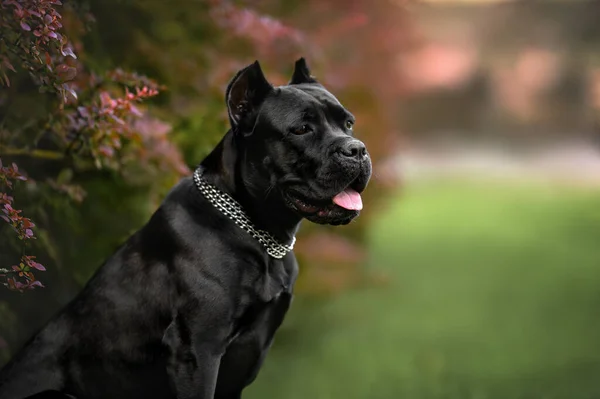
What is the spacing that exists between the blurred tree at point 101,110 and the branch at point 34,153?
0.01 m

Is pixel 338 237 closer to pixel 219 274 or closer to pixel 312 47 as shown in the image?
pixel 312 47

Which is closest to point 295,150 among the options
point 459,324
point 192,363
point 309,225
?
point 192,363

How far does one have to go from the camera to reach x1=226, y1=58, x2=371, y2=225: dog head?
308 centimetres

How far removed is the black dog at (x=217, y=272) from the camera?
304 centimetres

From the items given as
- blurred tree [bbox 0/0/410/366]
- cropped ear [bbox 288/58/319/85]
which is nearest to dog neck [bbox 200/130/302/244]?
cropped ear [bbox 288/58/319/85]

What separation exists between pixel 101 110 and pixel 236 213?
925mm

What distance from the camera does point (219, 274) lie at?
3.05 meters

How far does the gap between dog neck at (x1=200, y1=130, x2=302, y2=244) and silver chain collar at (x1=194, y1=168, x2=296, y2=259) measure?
0.06ft

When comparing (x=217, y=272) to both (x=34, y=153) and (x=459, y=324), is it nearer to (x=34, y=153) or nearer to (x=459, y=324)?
(x=34, y=153)

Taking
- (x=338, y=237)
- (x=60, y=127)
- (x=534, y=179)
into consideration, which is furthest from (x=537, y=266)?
(x=534, y=179)

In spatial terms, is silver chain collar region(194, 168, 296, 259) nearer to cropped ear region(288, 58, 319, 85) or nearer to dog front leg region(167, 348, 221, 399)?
dog front leg region(167, 348, 221, 399)

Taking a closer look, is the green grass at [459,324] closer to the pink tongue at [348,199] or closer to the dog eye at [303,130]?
the pink tongue at [348,199]

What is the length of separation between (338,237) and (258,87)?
17.8 ft

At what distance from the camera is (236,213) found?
3.18m
